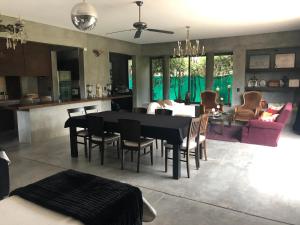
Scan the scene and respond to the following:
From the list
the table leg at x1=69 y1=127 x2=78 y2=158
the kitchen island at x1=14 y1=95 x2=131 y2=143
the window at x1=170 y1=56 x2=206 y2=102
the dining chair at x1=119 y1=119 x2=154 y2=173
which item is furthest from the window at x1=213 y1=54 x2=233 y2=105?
the table leg at x1=69 y1=127 x2=78 y2=158

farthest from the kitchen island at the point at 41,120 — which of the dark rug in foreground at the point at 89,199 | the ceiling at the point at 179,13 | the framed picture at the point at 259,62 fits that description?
the framed picture at the point at 259,62

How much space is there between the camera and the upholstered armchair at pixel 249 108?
258 inches

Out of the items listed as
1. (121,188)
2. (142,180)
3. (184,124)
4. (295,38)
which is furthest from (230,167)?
(295,38)

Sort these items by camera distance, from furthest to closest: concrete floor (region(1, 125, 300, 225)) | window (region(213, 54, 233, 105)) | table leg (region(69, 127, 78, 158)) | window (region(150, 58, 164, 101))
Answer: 1. window (region(150, 58, 164, 101))
2. window (region(213, 54, 233, 105))
3. table leg (region(69, 127, 78, 158))
4. concrete floor (region(1, 125, 300, 225))


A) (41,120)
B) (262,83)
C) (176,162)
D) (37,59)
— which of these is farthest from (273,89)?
(37,59)

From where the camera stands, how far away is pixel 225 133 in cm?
590

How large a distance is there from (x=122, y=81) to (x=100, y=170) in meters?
6.91

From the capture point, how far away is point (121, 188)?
1679mm

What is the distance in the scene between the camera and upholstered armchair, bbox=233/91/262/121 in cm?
656

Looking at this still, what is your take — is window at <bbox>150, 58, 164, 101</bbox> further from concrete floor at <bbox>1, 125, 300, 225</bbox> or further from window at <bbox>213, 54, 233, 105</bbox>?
concrete floor at <bbox>1, 125, 300, 225</bbox>

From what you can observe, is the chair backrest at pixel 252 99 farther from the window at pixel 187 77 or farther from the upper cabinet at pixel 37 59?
the upper cabinet at pixel 37 59

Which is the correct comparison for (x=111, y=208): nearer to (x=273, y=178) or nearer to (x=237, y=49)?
(x=273, y=178)

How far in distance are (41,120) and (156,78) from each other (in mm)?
5117

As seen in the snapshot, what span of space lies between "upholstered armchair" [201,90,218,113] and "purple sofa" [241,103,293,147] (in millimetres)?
2481
